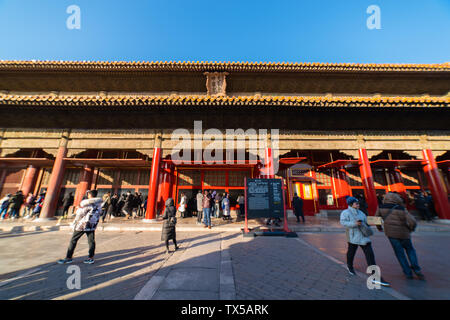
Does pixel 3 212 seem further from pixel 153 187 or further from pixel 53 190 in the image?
pixel 153 187

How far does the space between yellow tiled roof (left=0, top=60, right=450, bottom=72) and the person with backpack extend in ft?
29.6

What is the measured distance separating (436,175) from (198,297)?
1172cm

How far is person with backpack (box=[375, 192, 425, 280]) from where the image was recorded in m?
2.87

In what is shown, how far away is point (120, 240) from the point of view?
5.25 m

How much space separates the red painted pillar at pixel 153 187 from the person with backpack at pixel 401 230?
782 cm

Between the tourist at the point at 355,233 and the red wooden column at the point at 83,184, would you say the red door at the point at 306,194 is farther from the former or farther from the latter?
the red wooden column at the point at 83,184

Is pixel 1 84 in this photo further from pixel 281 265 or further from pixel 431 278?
pixel 431 278

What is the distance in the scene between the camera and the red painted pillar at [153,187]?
740 cm

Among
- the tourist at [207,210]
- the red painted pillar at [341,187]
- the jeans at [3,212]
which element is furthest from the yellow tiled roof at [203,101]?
the jeans at [3,212]

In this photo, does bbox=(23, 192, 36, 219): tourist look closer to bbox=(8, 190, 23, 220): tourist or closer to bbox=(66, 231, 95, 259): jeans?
bbox=(8, 190, 23, 220): tourist

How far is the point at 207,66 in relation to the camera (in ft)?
30.9

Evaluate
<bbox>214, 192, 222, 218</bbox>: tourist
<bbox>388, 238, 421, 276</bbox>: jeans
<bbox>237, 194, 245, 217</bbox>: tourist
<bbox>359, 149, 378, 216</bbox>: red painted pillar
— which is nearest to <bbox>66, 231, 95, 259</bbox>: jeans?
<bbox>388, 238, 421, 276</bbox>: jeans

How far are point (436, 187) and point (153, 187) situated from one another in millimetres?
13349
